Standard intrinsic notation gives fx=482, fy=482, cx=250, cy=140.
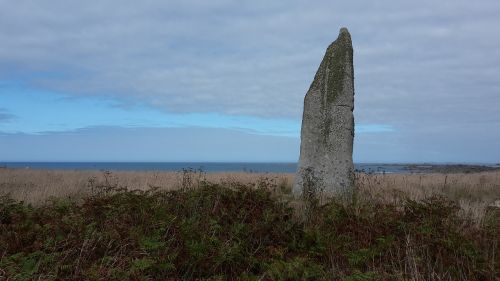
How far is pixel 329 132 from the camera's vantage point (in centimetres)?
1123

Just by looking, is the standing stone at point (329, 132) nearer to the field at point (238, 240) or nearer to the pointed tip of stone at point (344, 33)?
the pointed tip of stone at point (344, 33)

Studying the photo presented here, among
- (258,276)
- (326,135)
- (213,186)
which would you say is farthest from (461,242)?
(326,135)

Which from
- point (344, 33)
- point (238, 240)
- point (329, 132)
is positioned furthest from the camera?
point (344, 33)

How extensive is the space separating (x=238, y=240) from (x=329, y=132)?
17.7ft

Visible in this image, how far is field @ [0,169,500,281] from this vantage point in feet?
17.2

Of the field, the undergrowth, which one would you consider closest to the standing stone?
the field

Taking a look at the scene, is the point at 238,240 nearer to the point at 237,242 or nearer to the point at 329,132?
the point at 237,242

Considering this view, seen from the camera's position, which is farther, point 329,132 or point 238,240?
point 329,132

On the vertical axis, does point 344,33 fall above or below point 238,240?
above

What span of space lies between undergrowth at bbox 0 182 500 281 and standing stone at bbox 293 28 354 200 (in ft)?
10.4

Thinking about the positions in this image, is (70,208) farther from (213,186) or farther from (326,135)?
(326,135)

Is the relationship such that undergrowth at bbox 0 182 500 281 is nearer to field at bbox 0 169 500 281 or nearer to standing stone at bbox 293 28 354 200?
field at bbox 0 169 500 281

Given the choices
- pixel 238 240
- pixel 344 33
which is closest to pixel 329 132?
pixel 344 33

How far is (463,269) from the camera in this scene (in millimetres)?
5621
